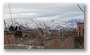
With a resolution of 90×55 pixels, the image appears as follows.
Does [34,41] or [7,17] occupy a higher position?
[7,17]

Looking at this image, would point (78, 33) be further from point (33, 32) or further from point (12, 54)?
point (12, 54)

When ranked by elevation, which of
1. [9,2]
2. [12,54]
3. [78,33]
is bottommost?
[12,54]

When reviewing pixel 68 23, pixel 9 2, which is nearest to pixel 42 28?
pixel 68 23

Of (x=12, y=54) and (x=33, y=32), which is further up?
(x=33, y=32)

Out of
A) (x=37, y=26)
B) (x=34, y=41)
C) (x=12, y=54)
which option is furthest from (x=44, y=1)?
(x=12, y=54)

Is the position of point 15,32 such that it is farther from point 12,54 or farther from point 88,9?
point 88,9

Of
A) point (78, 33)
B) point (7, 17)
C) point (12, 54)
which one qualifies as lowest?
point (12, 54)
